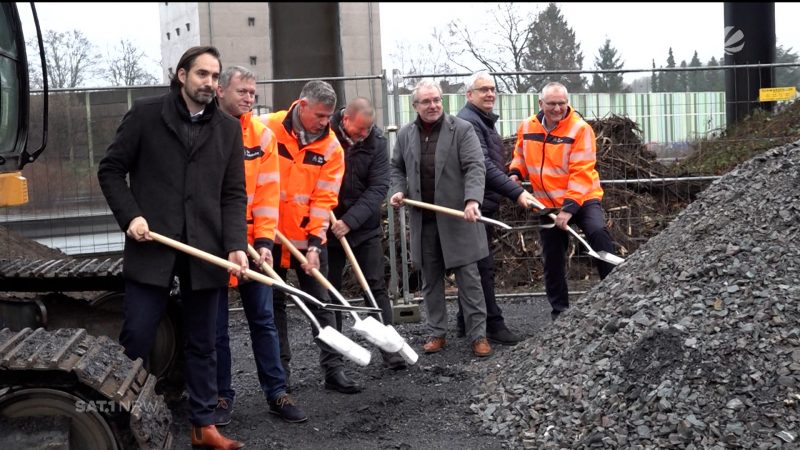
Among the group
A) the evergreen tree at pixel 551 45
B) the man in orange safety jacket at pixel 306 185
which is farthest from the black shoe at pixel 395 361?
the evergreen tree at pixel 551 45

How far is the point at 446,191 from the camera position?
7.09 m

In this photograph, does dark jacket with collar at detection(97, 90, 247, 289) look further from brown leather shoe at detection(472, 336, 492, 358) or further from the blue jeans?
brown leather shoe at detection(472, 336, 492, 358)

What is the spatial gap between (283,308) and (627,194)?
5.09 meters

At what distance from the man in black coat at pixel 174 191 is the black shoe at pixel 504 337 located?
10.7 feet

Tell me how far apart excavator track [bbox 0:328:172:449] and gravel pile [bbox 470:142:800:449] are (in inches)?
78.4

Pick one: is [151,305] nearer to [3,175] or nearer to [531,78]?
[3,175]

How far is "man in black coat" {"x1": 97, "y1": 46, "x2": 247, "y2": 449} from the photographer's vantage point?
464 cm

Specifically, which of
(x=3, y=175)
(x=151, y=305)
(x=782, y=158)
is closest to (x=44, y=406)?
(x=151, y=305)

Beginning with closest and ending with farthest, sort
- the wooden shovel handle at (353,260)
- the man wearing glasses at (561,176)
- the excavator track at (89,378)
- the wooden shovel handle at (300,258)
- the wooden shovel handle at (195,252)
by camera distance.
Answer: the excavator track at (89,378), the wooden shovel handle at (195,252), the wooden shovel handle at (300,258), the wooden shovel handle at (353,260), the man wearing glasses at (561,176)

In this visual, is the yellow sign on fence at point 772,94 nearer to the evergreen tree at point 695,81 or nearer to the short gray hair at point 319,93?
the evergreen tree at point 695,81

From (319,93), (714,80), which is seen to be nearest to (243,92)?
(319,93)

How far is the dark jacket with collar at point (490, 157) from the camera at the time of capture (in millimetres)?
7359

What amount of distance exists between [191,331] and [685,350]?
2.57 meters

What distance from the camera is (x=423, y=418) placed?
5.59m
